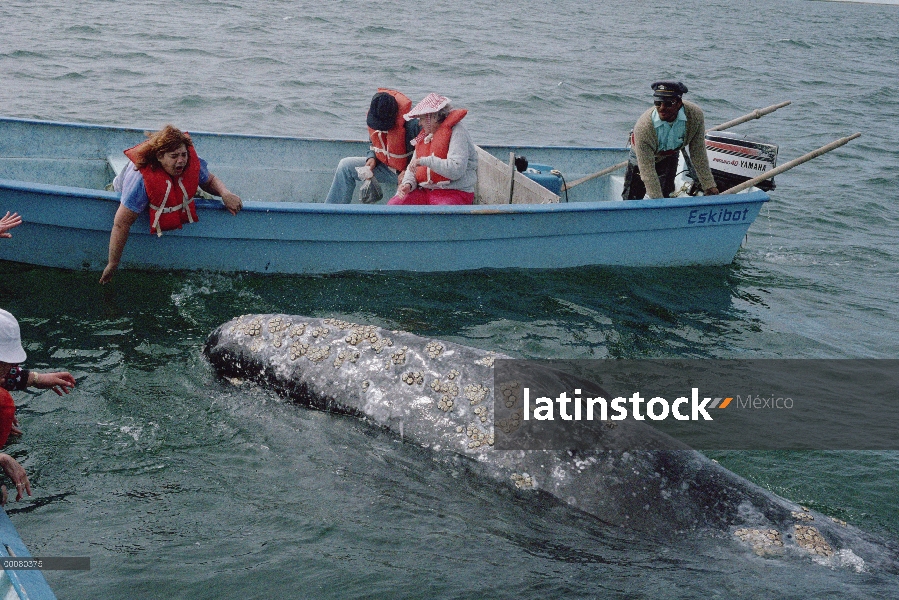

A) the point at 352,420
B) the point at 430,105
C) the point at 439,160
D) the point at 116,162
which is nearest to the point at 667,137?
the point at 439,160

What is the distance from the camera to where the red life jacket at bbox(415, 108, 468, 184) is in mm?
8609

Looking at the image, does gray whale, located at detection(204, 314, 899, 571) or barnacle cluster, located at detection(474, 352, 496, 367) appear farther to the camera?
barnacle cluster, located at detection(474, 352, 496, 367)

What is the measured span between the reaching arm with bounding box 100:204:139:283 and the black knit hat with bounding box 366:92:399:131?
2682 mm

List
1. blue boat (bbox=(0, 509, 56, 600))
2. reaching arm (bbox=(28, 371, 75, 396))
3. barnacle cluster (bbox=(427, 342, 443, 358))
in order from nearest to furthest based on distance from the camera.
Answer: blue boat (bbox=(0, 509, 56, 600)), barnacle cluster (bbox=(427, 342, 443, 358)), reaching arm (bbox=(28, 371, 75, 396))

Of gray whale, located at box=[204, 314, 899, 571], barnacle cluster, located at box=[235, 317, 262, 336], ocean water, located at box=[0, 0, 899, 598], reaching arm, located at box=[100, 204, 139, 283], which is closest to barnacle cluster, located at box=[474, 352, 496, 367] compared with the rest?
gray whale, located at box=[204, 314, 899, 571]

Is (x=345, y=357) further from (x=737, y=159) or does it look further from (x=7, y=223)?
(x=737, y=159)

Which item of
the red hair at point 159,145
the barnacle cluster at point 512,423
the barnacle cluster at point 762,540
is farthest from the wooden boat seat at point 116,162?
the barnacle cluster at point 762,540

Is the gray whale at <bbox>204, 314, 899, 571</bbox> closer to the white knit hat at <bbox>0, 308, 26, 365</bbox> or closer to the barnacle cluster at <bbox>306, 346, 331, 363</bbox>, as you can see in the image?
the barnacle cluster at <bbox>306, 346, 331, 363</bbox>

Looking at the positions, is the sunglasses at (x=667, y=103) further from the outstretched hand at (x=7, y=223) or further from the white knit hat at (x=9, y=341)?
the white knit hat at (x=9, y=341)

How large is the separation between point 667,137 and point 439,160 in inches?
93.0

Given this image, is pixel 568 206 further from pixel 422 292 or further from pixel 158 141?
pixel 158 141

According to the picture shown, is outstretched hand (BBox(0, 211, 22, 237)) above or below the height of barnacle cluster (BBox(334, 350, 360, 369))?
above

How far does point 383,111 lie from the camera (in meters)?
9.09

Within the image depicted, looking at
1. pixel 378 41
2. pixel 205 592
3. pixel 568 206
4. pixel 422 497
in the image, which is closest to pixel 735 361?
pixel 568 206
